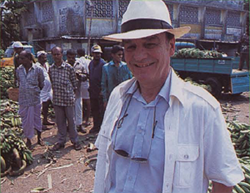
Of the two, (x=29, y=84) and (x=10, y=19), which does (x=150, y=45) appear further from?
(x=10, y=19)

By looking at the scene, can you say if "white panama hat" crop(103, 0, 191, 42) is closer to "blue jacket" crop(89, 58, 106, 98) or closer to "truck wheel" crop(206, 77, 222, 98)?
"blue jacket" crop(89, 58, 106, 98)

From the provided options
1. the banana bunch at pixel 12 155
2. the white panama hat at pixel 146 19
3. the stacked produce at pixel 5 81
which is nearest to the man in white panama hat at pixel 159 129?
the white panama hat at pixel 146 19

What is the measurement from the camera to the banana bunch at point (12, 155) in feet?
13.5

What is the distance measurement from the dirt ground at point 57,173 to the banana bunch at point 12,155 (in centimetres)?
12

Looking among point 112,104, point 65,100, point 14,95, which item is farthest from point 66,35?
point 112,104

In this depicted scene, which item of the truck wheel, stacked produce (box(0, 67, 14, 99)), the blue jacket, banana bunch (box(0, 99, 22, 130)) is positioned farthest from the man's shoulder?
stacked produce (box(0, 67, 14, 99))

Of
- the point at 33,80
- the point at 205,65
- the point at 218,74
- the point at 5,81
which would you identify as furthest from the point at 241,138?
the point at 5,81

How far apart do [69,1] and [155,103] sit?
17526 millimetres

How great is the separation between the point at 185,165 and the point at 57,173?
352cm

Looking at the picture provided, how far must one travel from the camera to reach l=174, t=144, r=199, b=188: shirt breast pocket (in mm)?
1226

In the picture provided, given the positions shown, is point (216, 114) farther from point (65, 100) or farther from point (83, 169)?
point (65, 100)

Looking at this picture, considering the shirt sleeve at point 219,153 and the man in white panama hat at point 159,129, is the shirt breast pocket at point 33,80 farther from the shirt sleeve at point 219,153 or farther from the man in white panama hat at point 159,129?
the shirt sleeve at point 219,153

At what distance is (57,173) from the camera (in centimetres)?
424

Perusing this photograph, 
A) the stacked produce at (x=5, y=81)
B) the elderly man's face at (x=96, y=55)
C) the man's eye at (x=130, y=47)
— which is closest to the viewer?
the man's eye at (x=130, y=47)
